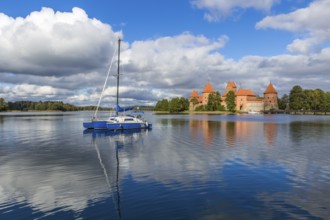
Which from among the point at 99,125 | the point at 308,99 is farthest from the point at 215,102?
the point at 99,125

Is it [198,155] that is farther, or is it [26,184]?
[198,155]

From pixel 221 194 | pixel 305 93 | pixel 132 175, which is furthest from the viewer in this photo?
pixel 305 93

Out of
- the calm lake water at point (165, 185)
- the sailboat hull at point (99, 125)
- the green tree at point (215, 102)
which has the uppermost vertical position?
the green tree at point (215, 102)

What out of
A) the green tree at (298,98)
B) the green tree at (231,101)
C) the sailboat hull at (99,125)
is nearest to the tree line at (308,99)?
the green tree at (298,98)

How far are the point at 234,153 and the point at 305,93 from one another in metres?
179

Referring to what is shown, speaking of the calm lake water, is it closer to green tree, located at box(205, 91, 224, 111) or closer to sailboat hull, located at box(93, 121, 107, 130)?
sailboat hull, located at box(93, 121, 107, 130)

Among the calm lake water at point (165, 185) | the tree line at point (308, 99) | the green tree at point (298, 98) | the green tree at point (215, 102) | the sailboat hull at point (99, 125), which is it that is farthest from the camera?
the green tree at point (215, 102)

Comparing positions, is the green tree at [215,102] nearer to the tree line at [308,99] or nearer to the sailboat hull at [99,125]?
the tree line at [308,99]

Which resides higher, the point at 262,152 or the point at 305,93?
the point at 305,93

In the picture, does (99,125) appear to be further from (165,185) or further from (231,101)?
(231,101)

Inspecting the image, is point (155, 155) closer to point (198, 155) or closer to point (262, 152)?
point (198, 155)

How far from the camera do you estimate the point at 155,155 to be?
86.9 ft

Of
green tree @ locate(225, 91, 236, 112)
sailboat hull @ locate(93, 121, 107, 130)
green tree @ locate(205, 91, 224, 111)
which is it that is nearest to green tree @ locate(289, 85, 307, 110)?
green tree @ locate(225, 91, 236, 112)

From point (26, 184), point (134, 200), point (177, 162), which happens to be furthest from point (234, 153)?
point (26, 184)
